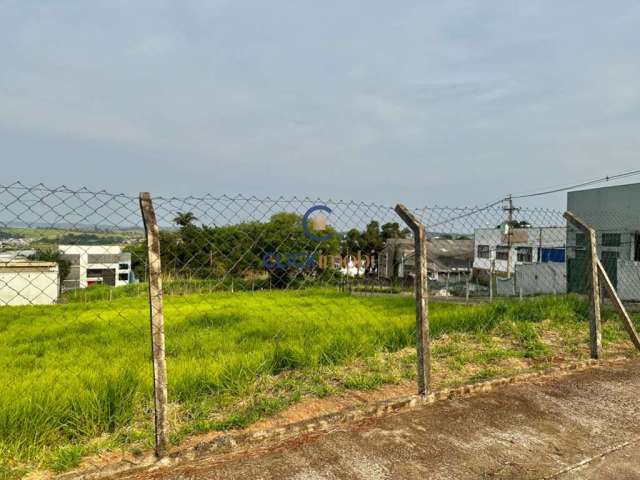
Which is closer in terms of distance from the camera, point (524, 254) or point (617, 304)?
point (617, 304)

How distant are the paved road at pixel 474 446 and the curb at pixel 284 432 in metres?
0.06

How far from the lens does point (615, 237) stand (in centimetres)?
1747

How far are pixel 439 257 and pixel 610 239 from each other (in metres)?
19.4

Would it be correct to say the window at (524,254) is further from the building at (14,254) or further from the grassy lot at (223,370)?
the building at (14,254)

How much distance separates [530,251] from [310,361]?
113 ft

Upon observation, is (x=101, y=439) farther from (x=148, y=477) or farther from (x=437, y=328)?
(x=437, y=328)

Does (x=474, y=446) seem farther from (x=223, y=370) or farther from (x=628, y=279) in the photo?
(x=628, y=279)

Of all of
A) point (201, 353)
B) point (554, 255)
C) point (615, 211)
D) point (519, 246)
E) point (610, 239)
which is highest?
point (615, 211)

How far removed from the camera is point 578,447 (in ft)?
8.70

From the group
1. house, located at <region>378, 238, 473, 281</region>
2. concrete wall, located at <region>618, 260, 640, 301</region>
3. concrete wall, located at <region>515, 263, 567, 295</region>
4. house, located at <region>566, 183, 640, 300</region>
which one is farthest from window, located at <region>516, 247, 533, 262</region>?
concrete wall, located at <region>618, 260, 640, 301</region>

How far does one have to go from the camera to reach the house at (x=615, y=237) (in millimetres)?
15891

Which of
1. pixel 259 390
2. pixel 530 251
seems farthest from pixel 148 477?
pixel 530 251

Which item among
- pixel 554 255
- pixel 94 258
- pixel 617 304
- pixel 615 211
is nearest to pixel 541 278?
pixel 615 211

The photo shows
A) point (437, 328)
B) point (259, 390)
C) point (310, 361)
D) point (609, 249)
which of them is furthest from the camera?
point (609, 249)
